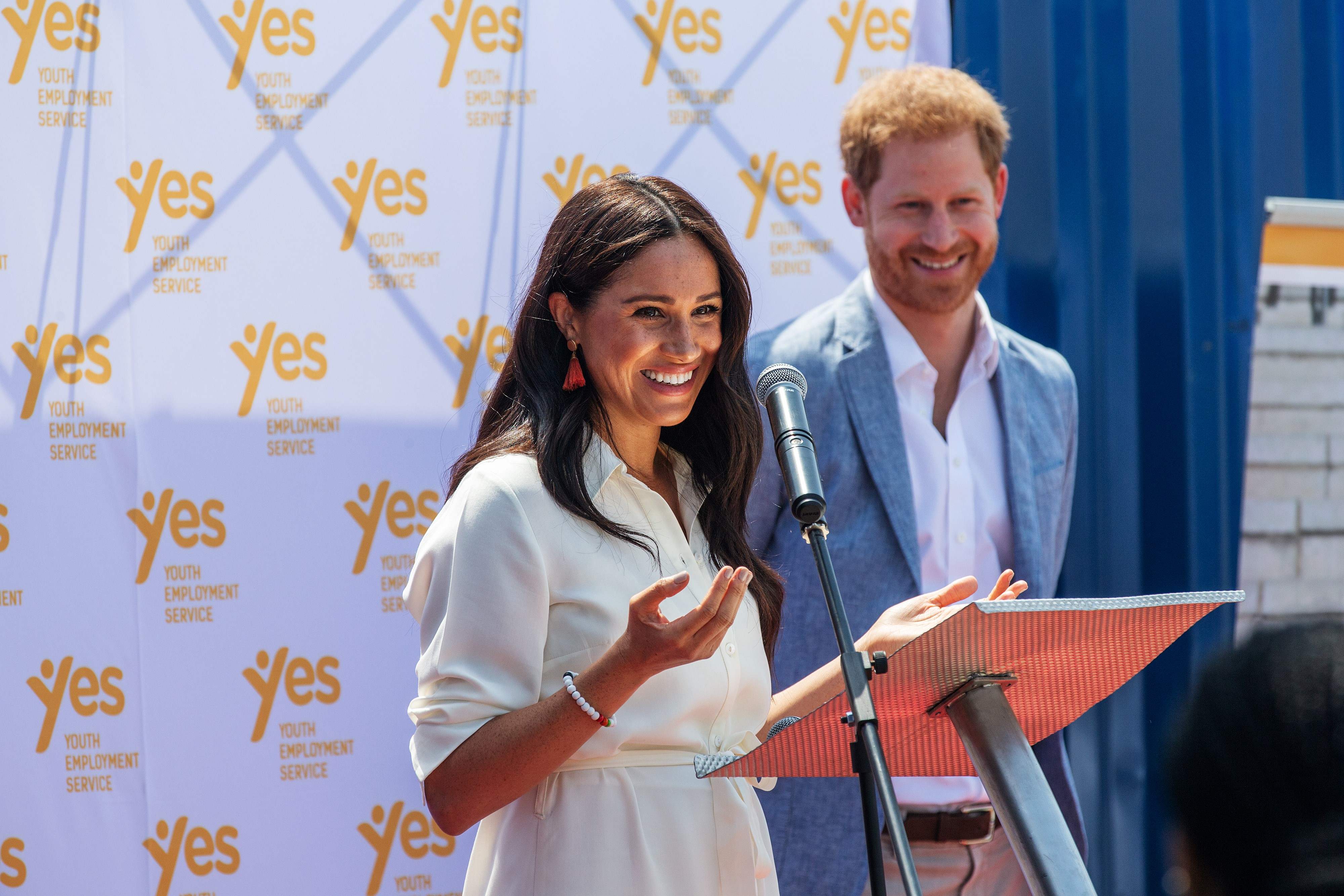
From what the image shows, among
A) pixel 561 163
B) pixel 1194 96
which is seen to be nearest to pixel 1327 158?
pixel 1194 96

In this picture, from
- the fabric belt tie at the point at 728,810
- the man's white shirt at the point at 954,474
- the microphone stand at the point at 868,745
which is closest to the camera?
the microphone stand at the point at 868,745

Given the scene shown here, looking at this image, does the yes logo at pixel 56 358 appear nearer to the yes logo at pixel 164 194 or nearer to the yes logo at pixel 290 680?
the yes logo at pixel 164 194

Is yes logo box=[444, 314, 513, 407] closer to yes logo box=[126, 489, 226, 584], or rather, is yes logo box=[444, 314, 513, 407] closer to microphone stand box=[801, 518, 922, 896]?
yes logo box=[126, 489, 226, 584]

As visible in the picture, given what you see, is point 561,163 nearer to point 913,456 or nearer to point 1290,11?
point 913,456

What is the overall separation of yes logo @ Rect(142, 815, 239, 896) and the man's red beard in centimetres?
195

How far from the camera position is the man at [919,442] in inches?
101

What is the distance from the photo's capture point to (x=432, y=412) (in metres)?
3.00

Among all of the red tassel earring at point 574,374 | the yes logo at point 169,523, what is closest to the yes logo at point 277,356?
the yes logo at point 169,523

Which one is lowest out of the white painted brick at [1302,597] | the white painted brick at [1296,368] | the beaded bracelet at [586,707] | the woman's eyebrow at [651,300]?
the white painted brick at [1302,597]

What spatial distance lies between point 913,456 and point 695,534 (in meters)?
0.91

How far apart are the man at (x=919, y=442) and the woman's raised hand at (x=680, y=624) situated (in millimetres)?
1158

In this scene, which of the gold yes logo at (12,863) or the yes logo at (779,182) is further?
the yes logo at (779,182)

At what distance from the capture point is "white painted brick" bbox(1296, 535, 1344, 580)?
3.55 metres

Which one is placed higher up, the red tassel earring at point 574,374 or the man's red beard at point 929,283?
the man's red beard at point 929,283
